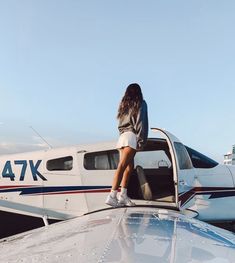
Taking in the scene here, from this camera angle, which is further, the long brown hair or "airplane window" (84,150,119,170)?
"airplane window" (84,150,119,170)

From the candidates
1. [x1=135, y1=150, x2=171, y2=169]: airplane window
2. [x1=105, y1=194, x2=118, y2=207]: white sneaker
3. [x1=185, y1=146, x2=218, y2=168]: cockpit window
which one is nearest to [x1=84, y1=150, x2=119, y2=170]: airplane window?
[x1=135, y1=150, x2=171, y2=169]: airplane window

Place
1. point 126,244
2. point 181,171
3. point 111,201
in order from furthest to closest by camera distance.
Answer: point 181,171, point 111,201, point 126,244

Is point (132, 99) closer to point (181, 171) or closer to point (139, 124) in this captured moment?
point (139, 124)

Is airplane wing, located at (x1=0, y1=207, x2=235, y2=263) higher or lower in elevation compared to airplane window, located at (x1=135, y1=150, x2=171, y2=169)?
lower

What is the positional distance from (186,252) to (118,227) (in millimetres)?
940

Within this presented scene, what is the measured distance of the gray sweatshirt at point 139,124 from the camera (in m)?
4.39

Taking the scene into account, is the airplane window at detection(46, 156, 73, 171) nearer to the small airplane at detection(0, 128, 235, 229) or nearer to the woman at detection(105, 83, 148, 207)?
the small airplane at detection(0, 128, 235, 229)

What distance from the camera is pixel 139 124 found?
14.4ft

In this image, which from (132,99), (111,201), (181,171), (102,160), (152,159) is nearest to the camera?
(111,201)

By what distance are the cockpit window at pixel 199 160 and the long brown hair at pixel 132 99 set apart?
151 centimetres

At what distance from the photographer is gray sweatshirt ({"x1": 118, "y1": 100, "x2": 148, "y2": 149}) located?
439 cm

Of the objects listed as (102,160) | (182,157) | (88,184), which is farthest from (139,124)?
(88,184)

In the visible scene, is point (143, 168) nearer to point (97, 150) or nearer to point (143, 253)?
point (97, 150)

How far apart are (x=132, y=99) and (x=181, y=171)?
128 centimetres
